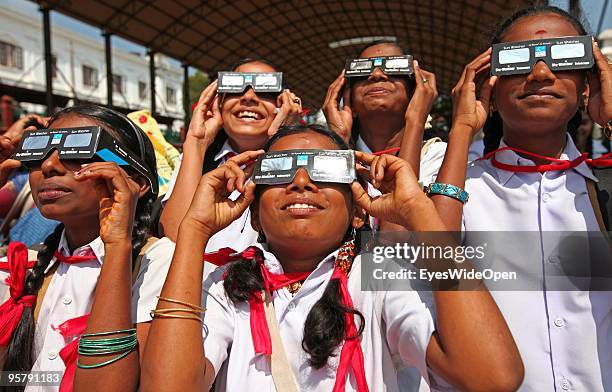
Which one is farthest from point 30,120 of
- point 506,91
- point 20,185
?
point 506,91

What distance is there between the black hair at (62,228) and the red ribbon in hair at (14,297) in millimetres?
20

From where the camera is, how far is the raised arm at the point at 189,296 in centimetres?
148

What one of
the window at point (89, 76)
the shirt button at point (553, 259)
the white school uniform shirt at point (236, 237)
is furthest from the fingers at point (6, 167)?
the window at point (89, 76)

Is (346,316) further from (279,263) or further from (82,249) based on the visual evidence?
(82,249)

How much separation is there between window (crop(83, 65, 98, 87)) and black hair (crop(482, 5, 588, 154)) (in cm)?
3029

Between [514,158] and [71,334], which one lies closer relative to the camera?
[71,334]

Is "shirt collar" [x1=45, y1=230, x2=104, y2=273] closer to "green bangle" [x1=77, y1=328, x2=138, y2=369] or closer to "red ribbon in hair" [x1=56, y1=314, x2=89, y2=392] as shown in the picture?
"red ribbon in hair" [x1=56, y1=314, x2=89, y2=392]

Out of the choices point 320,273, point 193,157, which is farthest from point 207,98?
point 320,273

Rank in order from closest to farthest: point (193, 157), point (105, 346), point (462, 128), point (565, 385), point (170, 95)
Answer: point (105, 346)
point (565, 385)
point (462, 128)
point (193, 157)
point (170, 95)

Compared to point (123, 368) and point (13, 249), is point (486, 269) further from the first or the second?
point (13, 249)

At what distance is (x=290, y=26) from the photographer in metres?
19.6

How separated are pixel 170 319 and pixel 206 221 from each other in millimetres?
373

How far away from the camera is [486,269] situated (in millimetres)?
1836

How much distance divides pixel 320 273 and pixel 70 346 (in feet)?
3.01
